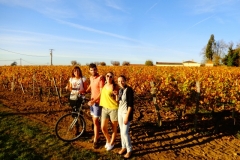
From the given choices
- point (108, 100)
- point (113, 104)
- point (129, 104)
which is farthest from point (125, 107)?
point (108, 100)

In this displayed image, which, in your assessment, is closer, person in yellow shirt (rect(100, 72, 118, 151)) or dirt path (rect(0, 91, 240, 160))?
person in yellow shirt (rect(100, 72, 118, 151))

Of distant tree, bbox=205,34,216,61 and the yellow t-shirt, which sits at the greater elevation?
distant tree, bbox=205,34,216,61

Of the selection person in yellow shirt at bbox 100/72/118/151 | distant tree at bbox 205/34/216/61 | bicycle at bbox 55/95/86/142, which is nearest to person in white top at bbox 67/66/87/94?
bicycle at bbox 55/95/86/142

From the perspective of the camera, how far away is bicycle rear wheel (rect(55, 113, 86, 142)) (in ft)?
19.9

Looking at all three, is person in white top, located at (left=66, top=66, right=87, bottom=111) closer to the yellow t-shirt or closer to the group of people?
the group of people

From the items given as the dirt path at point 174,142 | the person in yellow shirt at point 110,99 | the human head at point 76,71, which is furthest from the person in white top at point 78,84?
the dirt path at point 174,142

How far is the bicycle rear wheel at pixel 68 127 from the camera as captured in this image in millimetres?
6059

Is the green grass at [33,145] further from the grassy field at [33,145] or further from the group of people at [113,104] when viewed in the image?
the group of people at [113,104]

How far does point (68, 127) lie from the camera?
259 inches

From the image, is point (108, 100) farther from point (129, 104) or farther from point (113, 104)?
point (129, 104)

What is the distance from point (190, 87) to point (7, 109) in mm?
8452

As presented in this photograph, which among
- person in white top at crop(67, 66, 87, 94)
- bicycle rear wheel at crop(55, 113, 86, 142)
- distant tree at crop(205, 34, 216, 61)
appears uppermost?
distant tree at crop(205, 34, 216, 61)

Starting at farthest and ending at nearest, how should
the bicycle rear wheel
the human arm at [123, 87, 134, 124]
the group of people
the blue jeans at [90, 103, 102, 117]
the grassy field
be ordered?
the bicycle rear wheel < the blue jeans at [90, 103, 102, 117] < the grassy field < the group of people < the human arm at [123, 87, 134, 124]

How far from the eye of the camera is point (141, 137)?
6.71 metres
